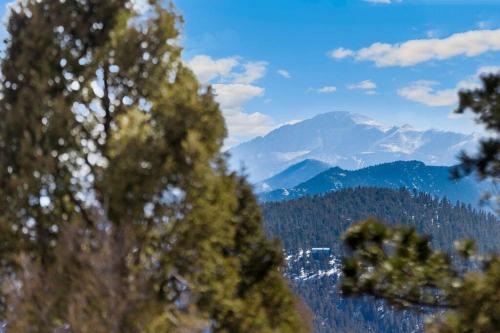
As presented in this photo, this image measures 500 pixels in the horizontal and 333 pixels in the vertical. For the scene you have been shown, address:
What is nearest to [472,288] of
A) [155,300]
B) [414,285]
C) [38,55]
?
[414,285]

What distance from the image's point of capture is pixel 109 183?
31.1 ft

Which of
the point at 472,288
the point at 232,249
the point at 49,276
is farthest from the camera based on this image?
the point at 232,249

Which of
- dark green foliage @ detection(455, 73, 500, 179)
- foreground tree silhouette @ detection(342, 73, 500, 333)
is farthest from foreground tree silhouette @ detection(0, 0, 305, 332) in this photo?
dark green foliage @ detection(455, 73, 500, 179)

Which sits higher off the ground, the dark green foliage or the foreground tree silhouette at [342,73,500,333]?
the dark green foliage

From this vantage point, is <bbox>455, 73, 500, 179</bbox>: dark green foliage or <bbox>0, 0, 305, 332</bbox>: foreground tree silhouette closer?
<bbox>0, 0, 305, 332</bbox>: foreground tree silhouette

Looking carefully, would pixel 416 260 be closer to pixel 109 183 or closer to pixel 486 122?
pixel 486 122

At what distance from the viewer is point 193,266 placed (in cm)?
1023

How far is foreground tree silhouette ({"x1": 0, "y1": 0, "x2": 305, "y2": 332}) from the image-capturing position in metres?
8.76

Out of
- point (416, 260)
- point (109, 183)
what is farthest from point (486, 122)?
point (109, 183)

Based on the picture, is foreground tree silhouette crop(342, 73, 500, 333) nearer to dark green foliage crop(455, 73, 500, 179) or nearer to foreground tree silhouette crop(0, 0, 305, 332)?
dark green foliage crop(455, 73, 500, 179)

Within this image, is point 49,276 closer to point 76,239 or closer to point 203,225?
point 76,239

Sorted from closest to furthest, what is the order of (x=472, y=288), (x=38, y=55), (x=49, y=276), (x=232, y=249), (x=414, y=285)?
(x=49, y=276) < (x=472, y=288) < (x=38, y=55) < (x=414, y=285) < (x=232, y=249)

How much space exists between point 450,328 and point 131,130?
21.0 feet

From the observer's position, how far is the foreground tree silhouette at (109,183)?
8.76 metres
